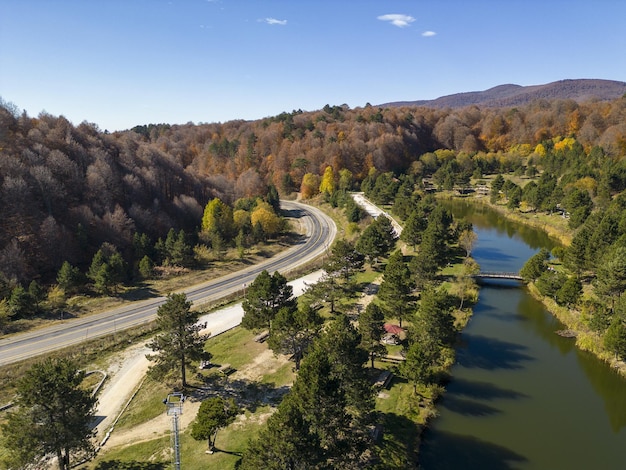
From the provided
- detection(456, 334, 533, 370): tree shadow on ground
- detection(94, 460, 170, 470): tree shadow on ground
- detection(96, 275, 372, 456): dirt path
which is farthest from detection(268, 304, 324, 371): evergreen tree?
detection(456, 334, 533, 370): tree shadow on ground

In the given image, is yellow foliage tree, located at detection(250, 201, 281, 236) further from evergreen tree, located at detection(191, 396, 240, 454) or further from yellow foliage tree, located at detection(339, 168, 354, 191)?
evergreen tree, located at detection(191, 396, 240, 454)

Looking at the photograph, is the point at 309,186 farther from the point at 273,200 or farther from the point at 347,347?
the point at 347,347

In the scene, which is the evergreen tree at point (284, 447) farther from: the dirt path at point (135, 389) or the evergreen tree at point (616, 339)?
the evergreen tree at point (616, 339)

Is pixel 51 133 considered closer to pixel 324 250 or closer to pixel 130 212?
pixel 130 212

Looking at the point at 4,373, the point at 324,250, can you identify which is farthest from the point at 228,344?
the point at 324,250

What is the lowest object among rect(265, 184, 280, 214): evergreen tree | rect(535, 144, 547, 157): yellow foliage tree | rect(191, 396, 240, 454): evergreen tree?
rect(191, 396, 240, 454): evergreen tree

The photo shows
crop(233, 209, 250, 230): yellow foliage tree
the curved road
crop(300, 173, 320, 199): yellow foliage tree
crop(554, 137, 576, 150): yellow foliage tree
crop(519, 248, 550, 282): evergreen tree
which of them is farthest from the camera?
crop(554, 137, 576, 150): yellow foliage tree

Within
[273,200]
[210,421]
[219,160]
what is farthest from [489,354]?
[219,160]
